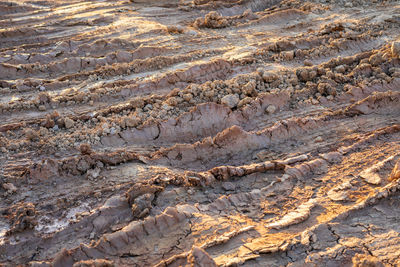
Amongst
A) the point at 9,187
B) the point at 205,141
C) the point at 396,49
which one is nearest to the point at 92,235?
the point at 9,187

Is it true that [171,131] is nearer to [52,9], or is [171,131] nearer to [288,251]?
[288,251]

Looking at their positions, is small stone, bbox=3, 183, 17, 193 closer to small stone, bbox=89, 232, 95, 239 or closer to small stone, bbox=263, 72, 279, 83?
small stone, bbox=89, 232, 95, 239

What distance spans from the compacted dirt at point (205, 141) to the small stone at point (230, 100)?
2cm

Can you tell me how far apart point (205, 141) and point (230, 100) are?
0.86m

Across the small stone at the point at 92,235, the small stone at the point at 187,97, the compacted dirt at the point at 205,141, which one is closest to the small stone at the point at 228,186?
the compacted dirt at the point at 205,141

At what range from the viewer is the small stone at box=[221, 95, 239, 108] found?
16.5 feet

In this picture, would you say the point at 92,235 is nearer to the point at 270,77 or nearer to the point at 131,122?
the point at 131,122

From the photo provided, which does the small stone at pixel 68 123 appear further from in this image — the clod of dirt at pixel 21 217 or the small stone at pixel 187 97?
the small stone at pixel 187 97

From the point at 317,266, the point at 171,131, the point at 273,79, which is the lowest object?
the point at 317,266

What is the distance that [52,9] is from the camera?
9.00 metres

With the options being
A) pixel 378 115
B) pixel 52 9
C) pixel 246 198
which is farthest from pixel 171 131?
pixel 52 9

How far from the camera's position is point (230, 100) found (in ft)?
16.5

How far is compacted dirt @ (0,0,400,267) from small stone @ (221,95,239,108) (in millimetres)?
19

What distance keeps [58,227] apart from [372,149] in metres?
3.45
